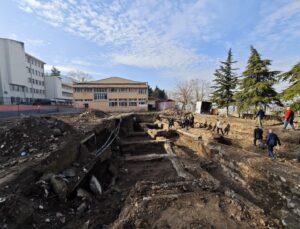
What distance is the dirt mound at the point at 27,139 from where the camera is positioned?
5534 millimetres

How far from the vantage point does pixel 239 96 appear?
→ 20.2 meters

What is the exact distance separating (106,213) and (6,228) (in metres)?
1.93

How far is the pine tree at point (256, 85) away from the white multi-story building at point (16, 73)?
119 feet

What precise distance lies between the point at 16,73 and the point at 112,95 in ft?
66.1

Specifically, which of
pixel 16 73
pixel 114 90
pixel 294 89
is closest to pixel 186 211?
pixel 294 89

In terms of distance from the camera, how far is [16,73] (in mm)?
34906

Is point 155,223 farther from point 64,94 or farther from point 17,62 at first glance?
point 64,94

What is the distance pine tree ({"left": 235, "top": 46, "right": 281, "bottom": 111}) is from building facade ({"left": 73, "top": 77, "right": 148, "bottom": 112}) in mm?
24176

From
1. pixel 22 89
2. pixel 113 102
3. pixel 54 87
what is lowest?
pixel 113 102

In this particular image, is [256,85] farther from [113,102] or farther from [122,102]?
[113,102]

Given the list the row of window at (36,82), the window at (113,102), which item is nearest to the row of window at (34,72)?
the row of window at (36,82)

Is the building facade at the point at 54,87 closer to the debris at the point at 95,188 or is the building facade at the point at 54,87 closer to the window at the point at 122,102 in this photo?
the window at the point at 122,102

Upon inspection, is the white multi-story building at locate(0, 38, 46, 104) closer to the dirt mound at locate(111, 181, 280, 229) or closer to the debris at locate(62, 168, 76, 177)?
the debris at locate(62, 168, 76, 177)

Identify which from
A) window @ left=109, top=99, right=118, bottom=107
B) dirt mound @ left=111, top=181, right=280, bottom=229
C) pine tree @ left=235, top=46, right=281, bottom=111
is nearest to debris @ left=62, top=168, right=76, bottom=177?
dirt mound @ left=111, top=181, right=280, bottom=229
